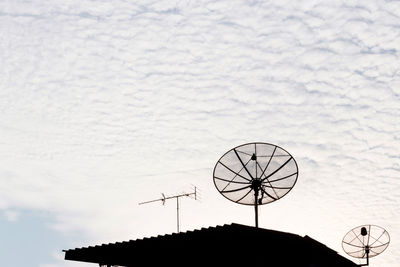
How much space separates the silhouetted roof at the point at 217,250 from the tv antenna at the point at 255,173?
2354 mm

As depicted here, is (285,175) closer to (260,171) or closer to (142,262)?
(260,171)

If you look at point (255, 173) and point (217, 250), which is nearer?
point (217, 250)

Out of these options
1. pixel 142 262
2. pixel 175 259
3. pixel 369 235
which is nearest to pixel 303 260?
pixel 175 259

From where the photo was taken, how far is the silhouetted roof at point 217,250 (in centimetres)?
1011

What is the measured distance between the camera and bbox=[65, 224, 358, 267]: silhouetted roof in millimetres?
10109

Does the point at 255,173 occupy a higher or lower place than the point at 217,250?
higher

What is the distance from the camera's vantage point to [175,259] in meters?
11.5

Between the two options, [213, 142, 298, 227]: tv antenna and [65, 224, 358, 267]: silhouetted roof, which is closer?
[65, 224, 358, 267]: silhouetted roof

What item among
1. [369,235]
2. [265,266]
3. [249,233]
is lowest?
[265,266]

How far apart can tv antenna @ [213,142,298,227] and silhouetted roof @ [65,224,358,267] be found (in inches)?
92.7

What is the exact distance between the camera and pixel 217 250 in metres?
10.8

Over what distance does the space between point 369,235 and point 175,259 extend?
46.7ft

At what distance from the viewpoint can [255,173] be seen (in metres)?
14.0

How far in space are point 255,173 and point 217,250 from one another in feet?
12.5
